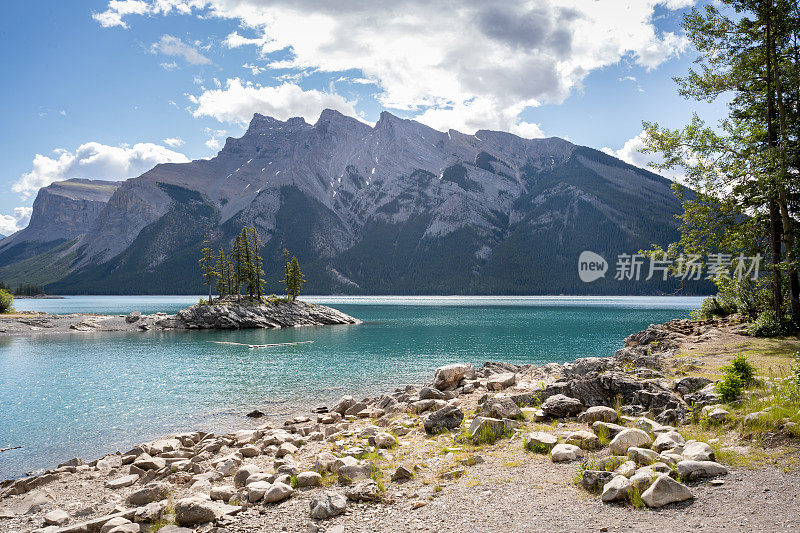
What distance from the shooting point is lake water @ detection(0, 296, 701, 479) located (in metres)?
24.1

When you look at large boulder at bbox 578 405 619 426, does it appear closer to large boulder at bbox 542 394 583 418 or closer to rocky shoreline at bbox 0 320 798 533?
rocky shoreline at bbox 0 320 798 533

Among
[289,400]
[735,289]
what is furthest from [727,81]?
[289,400]

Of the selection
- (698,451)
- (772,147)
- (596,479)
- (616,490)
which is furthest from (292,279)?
(616,490)

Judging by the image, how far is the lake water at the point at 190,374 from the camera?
79.2 feet

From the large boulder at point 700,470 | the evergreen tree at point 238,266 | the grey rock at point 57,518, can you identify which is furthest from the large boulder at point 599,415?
the evergreen tree at point 238,266

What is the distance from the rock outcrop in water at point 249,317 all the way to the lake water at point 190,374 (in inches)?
567

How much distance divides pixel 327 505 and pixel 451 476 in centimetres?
327

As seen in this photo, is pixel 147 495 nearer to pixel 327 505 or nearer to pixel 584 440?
pixel 327 505

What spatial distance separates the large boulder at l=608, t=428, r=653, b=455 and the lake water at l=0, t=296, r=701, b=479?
808 inches

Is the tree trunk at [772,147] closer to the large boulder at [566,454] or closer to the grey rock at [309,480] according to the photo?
the large boulder at [566,454]

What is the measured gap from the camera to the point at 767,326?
24.1 meters

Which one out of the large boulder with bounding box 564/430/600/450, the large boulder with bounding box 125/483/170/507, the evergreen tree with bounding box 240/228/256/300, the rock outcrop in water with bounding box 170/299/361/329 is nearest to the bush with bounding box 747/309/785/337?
the large boulder with bounding box 564/430/600/450

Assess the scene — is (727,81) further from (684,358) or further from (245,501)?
(245,501)

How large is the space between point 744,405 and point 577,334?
210 ft
